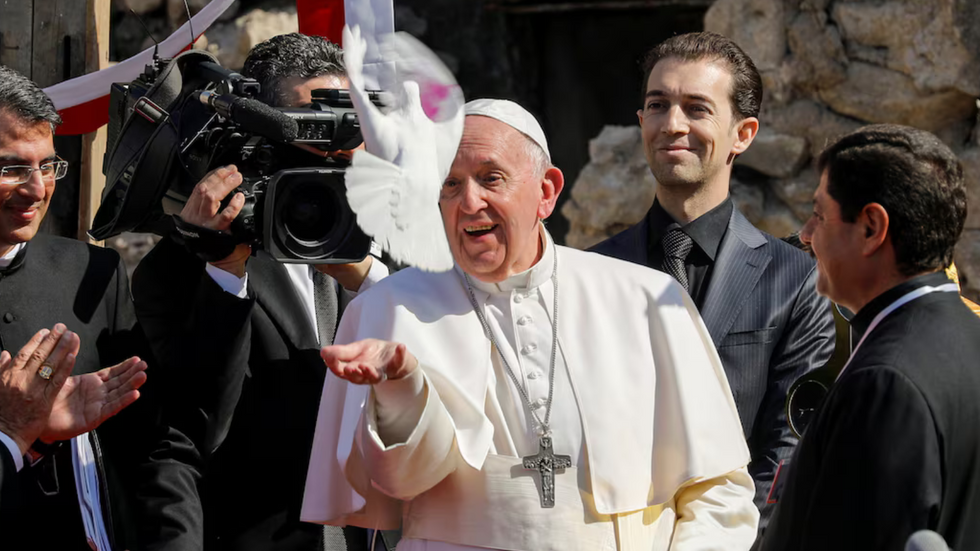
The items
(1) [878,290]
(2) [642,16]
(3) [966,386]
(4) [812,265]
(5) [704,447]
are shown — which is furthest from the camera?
(2) [642,16]

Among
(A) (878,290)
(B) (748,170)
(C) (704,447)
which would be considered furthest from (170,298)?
(B) (748,170)

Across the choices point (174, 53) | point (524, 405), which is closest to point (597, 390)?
point (524, 405)

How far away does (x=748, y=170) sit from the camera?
237 inches

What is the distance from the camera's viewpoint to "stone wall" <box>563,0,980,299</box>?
539 centimetres

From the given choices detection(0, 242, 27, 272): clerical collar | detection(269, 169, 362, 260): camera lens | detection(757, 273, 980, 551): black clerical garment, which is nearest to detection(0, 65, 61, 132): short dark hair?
detection(0, 242, 27, 272): clerical collar

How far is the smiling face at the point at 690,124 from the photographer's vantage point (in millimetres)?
3352

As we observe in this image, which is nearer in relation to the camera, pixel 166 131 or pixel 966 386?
pixel 966 386

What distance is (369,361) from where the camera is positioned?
222 cm

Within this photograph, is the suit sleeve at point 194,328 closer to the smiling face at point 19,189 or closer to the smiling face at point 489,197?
the smiling face at point 19,189

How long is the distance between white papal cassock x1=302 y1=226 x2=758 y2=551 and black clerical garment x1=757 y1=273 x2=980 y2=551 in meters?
0.36

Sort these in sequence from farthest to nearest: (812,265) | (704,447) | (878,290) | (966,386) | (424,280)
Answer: (812,265) < (424,280) < (704,447) < (878,290) < (966,386)

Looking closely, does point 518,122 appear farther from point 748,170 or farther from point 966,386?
point 748,170

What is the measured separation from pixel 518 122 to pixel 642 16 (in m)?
4.34

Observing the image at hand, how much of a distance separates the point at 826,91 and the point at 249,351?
362 centimetres
